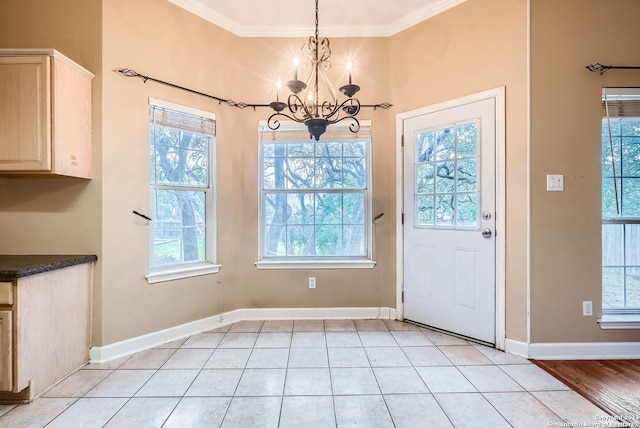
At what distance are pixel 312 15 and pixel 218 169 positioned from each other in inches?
71.1

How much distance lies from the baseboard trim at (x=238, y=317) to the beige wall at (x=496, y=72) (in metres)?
1.28

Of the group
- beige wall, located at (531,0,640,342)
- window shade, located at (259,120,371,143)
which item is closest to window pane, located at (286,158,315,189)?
window shade, located at (259,120,371,143)

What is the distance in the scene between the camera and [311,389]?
1901 mm

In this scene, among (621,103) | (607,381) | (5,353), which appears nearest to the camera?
(5,353)

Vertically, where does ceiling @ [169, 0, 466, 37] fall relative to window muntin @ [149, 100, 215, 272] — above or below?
above

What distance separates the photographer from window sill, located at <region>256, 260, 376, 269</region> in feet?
10.3

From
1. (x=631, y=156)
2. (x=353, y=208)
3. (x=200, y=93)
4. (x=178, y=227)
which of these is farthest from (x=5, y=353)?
(x=631, y=156)

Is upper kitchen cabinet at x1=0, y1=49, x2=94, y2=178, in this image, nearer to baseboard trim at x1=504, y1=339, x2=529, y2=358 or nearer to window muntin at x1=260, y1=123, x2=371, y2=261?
window muntin at x1=260, y1=123, x2=371, y2=261

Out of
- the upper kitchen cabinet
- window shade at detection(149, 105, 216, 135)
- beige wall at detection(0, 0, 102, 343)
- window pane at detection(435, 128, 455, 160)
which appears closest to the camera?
the upper kitchen cabinet

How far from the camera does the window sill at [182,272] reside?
255 cm

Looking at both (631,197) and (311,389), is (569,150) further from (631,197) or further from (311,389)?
(311,389)

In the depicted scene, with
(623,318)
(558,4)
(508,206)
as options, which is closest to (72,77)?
(508,206)

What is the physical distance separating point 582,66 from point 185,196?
3533mm

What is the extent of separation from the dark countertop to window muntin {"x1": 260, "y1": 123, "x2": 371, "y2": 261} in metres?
1.56
